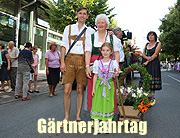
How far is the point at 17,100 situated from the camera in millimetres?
6230

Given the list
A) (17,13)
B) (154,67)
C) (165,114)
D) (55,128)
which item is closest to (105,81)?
(55,128)

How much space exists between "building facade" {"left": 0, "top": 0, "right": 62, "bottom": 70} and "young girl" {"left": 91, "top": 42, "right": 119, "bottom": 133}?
11.3 metres

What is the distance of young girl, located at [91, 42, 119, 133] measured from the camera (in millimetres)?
3197

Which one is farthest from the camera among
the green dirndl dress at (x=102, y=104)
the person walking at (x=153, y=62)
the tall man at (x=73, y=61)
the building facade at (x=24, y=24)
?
the building facade at (x=24, y=24)

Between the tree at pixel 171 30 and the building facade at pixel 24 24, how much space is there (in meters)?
22.2

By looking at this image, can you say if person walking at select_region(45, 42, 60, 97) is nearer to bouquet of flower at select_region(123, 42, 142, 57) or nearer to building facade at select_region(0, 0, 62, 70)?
bouquet of flower at select_region(123, 42, 142, 57)

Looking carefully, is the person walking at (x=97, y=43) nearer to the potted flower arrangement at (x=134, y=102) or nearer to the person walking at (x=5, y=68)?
the potted flower arrangement at (x=134, y=102)

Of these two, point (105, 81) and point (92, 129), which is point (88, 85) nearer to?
point (105, 81)

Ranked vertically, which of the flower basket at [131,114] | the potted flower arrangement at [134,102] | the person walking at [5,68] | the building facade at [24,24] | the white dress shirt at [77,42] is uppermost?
the building facade at [24,24]

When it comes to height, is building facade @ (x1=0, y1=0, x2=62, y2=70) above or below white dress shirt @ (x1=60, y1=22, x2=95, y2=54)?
above

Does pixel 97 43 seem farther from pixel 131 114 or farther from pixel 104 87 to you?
pixel 131 114

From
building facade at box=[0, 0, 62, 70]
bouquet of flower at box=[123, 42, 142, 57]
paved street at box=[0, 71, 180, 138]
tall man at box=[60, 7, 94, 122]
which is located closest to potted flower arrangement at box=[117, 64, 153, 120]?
paved street at box=[0, 71, 180, 138]

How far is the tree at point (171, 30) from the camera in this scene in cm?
3375

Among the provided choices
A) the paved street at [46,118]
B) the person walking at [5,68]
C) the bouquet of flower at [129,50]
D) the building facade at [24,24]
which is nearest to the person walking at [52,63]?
the paved street at [46,118]
